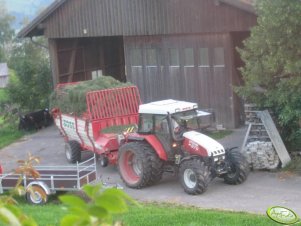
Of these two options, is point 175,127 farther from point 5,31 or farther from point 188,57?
point 5,31

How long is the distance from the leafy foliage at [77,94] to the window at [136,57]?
16.0 ft

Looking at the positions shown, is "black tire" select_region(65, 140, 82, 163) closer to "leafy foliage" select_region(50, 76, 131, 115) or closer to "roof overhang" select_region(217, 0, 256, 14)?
"leafy foliage" select_region(50, 76, 131, 115)

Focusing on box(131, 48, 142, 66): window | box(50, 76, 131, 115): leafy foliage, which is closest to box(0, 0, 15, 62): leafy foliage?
box(131, 48, 142, 66): window

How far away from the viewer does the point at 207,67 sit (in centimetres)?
2042

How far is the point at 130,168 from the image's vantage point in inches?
571

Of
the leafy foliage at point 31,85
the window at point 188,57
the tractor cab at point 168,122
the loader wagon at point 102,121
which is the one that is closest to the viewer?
the tractor cab at point 168,122

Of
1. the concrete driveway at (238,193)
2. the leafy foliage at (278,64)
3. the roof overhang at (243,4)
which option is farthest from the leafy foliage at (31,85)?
the leafy foliage at (278,64)

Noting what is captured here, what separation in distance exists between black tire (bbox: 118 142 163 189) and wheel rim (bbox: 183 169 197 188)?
72cm

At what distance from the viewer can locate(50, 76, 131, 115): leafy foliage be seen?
16469 mm

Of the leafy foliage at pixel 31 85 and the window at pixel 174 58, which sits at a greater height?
the window at pixel 174 58

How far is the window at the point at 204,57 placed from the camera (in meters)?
20.4

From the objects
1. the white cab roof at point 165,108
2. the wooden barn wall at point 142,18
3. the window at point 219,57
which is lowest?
the white cab roof at point 165,108

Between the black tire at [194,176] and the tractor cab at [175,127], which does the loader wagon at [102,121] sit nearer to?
the tractor cab at [175,127]

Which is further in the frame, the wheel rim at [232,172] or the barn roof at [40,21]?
the barn roof at [40,21]
